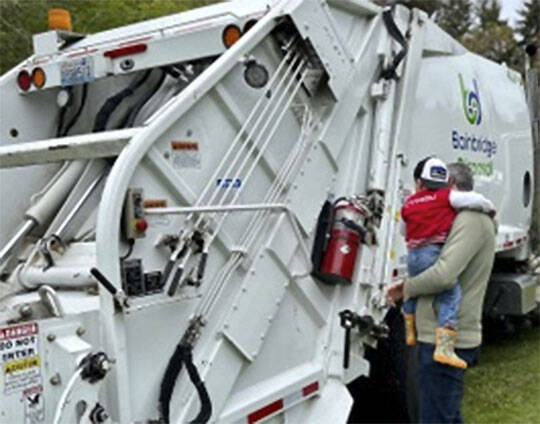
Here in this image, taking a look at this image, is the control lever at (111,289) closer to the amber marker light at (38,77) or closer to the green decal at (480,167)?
the amber marker light at (38,77)

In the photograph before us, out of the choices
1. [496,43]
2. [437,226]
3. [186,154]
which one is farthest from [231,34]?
[496,43]

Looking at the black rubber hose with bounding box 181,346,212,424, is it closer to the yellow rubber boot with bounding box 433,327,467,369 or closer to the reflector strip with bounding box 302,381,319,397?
the reflector strip with bounding box 302,381,319,397

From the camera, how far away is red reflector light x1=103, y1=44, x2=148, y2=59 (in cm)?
357

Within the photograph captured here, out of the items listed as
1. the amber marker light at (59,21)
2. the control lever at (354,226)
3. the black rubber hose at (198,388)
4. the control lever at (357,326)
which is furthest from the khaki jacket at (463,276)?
the amber marker light at (59,21)

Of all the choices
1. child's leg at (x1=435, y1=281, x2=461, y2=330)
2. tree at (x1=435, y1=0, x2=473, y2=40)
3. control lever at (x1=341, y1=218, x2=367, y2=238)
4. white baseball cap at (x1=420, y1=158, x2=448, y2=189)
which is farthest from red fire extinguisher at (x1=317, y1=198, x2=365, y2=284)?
tree at (x1=435, y1=0, x2=473, y2=40)

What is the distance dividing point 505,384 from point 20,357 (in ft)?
14.8

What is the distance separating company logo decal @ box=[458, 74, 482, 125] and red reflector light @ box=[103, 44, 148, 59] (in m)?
2.58

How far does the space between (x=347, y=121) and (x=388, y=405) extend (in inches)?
69.6

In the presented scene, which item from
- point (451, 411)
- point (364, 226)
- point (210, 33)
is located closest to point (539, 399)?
point (451, 411)

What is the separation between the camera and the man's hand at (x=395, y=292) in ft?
12.9

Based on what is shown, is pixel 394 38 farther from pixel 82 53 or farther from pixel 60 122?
pixel 60 122

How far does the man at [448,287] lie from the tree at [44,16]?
1050 centimetres

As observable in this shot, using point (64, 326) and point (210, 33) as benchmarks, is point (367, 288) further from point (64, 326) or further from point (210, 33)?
point (64, 326)

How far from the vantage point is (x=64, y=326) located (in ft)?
8.05
